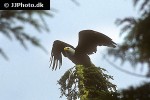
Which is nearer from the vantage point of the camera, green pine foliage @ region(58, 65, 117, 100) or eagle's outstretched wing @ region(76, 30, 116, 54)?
green pine foliage @ region(58, 65, 117, 100)

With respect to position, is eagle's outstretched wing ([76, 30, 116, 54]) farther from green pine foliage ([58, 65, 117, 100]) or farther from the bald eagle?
green pine foliage ([58, 65, 117, 100])

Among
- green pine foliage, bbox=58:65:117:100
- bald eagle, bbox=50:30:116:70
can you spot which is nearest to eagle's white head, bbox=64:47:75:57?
bald eagle, bbox=50:30:116:70

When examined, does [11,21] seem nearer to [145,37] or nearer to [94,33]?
[145,37]

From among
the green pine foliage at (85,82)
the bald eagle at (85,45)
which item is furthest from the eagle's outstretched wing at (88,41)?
the green pine foliage at (85,82)

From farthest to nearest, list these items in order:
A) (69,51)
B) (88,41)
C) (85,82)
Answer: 1. (88,41)
2. (69,51)
3. (85,82)

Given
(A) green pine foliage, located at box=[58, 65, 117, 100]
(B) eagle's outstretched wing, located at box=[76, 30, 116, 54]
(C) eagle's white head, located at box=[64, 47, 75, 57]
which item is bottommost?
(A) green pine foliage, located at box=[58, 65, 117, 100]

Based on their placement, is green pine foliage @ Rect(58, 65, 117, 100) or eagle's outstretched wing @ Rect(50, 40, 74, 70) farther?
eagle's outstretched wing @ Rect(50, 40, 74, 70)

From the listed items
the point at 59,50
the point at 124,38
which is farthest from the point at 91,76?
the point at 124,38

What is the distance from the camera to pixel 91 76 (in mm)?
10180

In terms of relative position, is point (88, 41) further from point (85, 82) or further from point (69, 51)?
point (85, 82)

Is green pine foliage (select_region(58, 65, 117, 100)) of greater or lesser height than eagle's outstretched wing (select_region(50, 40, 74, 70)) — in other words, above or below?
below

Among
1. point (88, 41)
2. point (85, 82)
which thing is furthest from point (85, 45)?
point (85, 82)

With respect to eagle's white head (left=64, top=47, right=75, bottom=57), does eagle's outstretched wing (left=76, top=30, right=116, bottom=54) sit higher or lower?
higher

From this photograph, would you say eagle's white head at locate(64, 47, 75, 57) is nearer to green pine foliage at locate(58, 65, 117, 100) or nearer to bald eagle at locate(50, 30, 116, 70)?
bald eagle at locate(50, 30, 116, 70)
